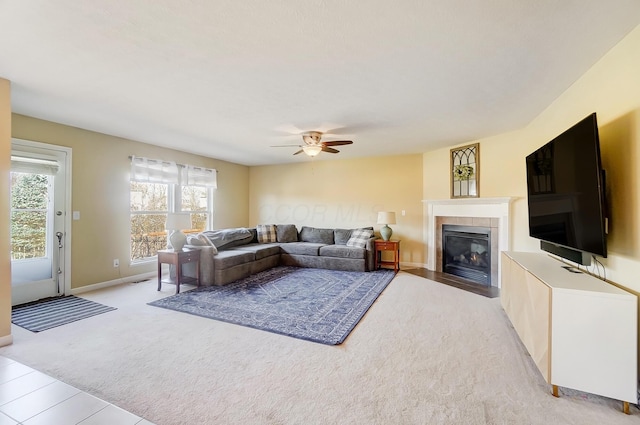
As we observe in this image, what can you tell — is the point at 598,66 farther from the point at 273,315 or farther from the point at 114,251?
the point at 114,251

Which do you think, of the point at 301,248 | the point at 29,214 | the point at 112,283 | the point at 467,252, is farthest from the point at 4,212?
the point at 467,252

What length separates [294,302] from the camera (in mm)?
3555

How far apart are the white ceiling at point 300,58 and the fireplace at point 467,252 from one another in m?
1.90

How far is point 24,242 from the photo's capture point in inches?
138

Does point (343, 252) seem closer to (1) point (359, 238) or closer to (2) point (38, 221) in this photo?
(1) point (359, 238)

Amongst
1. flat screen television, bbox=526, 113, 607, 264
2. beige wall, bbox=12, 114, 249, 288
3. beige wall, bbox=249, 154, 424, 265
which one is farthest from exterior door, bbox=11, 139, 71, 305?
flat screen television, bbox=526, 113, 607, 264

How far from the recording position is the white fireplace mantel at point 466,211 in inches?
164

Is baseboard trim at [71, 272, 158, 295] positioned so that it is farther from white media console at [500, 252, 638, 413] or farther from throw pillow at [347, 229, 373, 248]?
white media console at [500, 252, 638, 413]

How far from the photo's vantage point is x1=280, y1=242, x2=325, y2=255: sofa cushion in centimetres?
566

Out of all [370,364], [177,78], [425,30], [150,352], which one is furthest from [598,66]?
[150,352]

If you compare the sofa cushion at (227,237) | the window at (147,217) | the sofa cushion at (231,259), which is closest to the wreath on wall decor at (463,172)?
the sofa cushion at (231,259)

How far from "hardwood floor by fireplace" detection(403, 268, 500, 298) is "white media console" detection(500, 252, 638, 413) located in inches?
83.2

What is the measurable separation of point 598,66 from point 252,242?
5.81 m

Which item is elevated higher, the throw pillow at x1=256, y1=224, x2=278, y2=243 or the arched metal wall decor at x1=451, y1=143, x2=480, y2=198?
the arched metal wall decor at x1=451, y1=143, x2=480, y2=198
